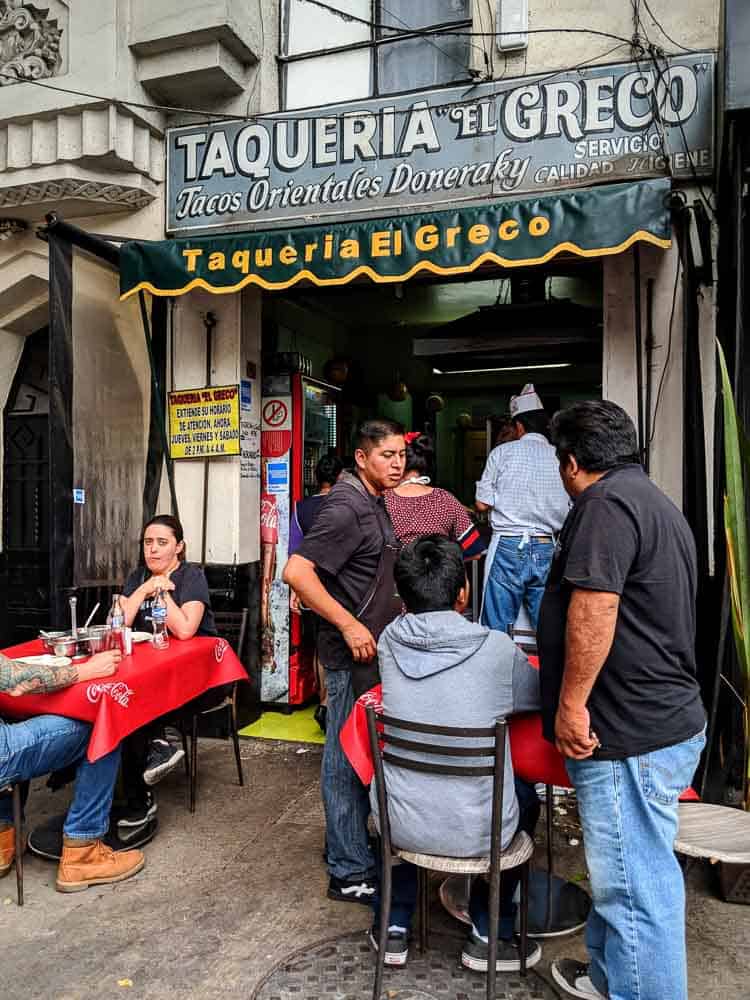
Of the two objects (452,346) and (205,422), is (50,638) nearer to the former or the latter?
(205,422)

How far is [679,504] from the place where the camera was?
4.74 m

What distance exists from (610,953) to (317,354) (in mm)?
6512

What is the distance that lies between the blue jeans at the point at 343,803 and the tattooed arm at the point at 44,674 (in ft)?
3.29

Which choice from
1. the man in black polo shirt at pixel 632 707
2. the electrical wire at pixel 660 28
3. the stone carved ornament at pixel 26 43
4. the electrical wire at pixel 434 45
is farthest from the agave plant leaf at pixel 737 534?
the stone carved ornament at pixel 26 43

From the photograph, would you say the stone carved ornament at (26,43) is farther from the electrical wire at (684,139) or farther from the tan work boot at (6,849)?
the tan work boot at (6,849)

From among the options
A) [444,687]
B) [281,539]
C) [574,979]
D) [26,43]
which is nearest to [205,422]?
[281,539]

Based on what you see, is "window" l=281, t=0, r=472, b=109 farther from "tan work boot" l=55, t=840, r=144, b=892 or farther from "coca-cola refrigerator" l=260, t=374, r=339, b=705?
"tan work boot" l=55, t=840, r=144, b=892

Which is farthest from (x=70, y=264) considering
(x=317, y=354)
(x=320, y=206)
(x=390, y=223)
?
(x=317, y=354)

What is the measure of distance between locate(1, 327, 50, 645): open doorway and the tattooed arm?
364cm

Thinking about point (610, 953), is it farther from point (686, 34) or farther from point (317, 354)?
point (317, 354)

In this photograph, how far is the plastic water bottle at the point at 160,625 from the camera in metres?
3.91

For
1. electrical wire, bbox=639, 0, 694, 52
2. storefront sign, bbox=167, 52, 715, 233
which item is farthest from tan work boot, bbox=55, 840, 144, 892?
electrical wire, bbox=639, 0, 694, 52

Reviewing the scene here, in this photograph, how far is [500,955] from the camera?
2811mm

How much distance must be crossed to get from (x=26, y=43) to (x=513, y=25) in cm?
346
